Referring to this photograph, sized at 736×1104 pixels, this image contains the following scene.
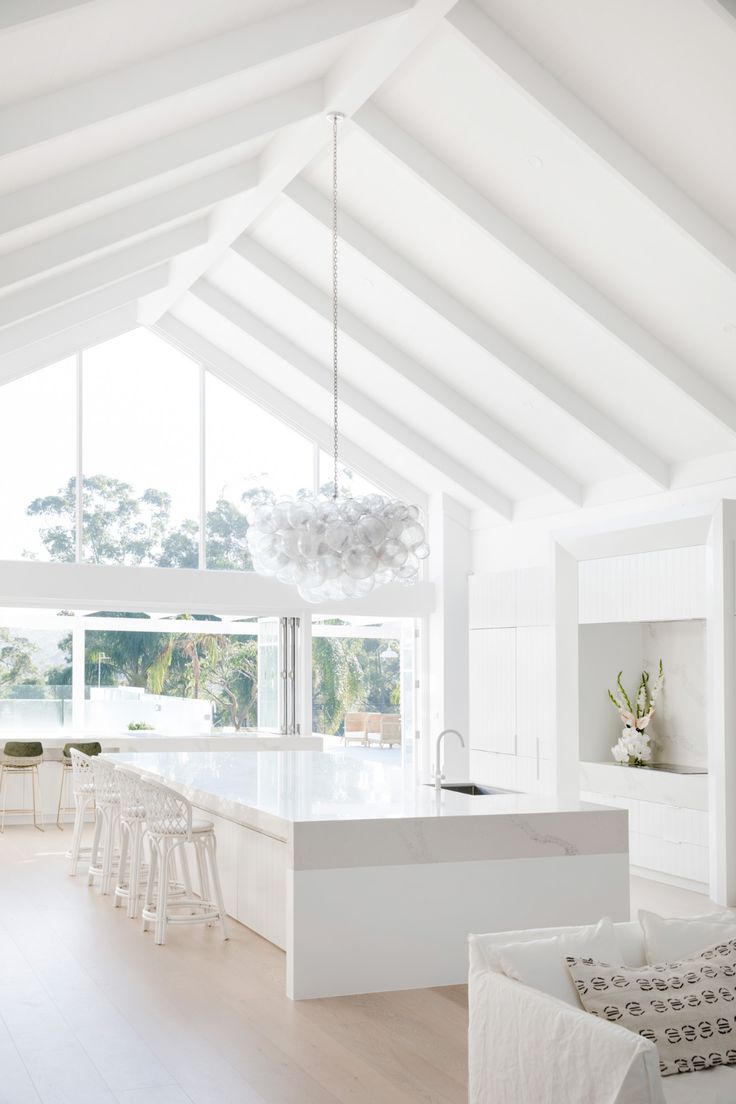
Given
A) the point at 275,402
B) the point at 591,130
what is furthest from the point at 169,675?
the point at 591,130

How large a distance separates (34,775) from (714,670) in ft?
20.9

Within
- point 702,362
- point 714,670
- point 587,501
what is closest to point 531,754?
point 587,501

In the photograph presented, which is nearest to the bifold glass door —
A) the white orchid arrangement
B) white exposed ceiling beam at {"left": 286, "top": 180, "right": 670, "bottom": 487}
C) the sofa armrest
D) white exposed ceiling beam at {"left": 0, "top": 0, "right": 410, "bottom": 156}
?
the white orchid arrangement

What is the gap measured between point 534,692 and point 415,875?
5.31m

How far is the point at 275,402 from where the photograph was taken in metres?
12.3

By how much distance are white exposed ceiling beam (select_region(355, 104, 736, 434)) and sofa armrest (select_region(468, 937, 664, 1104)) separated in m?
5.34

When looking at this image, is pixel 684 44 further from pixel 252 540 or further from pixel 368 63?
pixel 252 540

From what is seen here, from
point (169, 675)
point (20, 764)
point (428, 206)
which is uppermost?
point (428, 206)

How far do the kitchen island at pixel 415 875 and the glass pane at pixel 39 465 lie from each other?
5.58m

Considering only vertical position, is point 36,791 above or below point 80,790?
below

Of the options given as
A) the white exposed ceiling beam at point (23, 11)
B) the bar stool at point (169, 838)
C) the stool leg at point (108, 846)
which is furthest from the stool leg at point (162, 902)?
the white exposed ceiling beam at point (23, 11)

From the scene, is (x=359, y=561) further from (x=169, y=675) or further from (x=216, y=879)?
(x=169, y=675)

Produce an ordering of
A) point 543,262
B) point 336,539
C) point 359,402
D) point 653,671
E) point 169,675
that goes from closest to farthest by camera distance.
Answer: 1. point 336,539
2. point 543,262
3. point 653,671
4. point 359,402
5. point 169,675

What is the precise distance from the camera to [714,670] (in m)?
7.76
